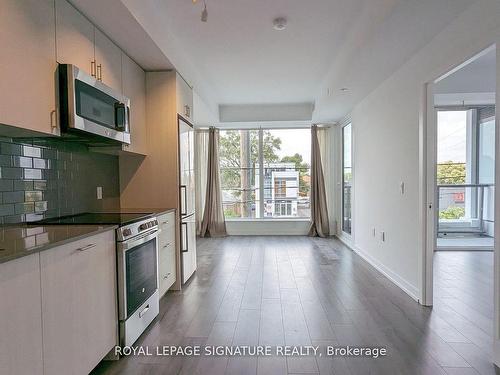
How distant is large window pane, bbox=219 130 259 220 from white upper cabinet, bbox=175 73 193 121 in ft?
9.86

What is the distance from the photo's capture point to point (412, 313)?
2.77 meters

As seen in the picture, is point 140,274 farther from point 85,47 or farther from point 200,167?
point 200,167

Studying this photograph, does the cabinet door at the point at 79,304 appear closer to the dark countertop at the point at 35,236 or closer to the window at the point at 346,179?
the dark countertop at the point at 35,236

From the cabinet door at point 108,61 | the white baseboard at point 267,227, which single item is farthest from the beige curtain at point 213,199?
the cabinet door at point 108,61

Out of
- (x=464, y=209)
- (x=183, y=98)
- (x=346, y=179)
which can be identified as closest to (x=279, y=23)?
(x=183, y=98)

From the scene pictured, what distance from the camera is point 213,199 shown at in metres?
6.80

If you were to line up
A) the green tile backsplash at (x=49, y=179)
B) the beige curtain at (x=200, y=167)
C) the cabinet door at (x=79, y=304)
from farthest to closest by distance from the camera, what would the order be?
the beige curtain at (x=200, y=167) → the green tile backsplash at (x=49, y=179) → the cabinet door at (x=79, y=304)

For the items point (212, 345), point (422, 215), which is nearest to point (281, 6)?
point (422, 215)

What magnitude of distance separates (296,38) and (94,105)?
2.21 metres

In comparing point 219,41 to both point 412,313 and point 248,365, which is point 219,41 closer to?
point 248,365

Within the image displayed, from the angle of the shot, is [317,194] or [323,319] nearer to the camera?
[323,319]

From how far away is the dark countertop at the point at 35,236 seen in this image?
1.33m

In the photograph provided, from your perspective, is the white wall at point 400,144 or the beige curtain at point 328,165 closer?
the white wall at point 400,144

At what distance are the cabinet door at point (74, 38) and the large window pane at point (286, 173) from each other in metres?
4.94
